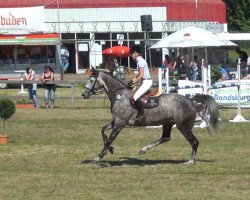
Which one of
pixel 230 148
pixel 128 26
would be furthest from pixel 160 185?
pixel 128 26

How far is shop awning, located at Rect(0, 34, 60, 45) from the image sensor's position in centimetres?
5556

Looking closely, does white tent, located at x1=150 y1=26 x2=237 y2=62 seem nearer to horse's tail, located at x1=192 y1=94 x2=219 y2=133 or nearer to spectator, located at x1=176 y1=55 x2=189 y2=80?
spectator, located at x1=176 y1=55 x2=189 y2=80

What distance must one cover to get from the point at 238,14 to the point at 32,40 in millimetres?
43371

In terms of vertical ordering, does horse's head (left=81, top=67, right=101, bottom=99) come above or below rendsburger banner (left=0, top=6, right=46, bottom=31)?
below

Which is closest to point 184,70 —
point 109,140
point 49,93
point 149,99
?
point 49,93

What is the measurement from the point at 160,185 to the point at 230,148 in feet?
20.6

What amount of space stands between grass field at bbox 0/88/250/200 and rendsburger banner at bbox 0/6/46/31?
99.8ft

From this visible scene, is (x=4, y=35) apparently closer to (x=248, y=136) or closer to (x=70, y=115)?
(x=70, y=115)

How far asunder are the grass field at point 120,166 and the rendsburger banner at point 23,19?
3043cm

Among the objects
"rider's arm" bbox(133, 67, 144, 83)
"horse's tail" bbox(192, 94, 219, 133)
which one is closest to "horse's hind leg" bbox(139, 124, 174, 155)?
"horse's tail" bbox(192, 94, 219, 133)

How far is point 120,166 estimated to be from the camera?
18.0m

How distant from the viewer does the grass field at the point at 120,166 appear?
48.1 feet

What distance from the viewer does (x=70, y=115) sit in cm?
3362

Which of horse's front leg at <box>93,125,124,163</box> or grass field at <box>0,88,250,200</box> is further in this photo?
horse's front leg at <box>93,125,124,163</box>
